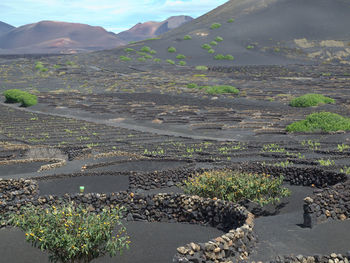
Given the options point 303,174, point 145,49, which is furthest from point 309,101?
point 145,49

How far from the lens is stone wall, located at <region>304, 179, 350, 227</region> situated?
63.0 feet

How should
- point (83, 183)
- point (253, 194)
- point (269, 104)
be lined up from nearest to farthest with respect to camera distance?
point (253, 194), point (83, 183), point (269, 104)

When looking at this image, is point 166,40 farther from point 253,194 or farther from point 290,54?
point 253,194

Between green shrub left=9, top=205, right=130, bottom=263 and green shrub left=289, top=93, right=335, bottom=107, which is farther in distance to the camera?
green shrub left=289, top=93, right=335, bottom=107

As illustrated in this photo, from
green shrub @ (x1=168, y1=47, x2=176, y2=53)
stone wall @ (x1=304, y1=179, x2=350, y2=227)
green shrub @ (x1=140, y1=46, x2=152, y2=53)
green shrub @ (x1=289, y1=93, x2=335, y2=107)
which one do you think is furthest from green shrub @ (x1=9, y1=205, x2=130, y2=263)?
green shrub @ (x1=140, y1=46, x2=152, y2=53)

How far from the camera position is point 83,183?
28.0 metres

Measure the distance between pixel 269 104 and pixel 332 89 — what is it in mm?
20462

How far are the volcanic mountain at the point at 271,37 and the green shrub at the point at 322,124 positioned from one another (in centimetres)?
8747

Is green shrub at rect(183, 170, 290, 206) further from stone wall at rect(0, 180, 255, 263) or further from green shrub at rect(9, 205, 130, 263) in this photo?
green shrub at rect(9, 205, 130, 263)

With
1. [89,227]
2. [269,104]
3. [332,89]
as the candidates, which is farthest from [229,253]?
[332,89]

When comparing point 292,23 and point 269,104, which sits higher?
point 292,23

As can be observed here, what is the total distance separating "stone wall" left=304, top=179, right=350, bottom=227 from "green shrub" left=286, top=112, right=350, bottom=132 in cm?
2746

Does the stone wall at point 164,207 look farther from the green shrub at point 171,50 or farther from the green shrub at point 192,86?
the green shrub at point 171,50

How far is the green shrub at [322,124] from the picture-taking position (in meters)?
47.4
